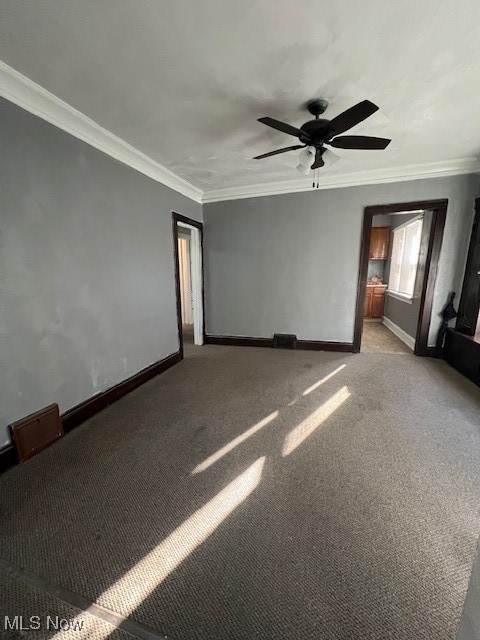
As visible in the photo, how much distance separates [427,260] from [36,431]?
4.68 m

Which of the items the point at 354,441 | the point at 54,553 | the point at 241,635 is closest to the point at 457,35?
the point at 354,441

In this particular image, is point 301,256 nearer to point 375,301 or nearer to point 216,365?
point 216,365

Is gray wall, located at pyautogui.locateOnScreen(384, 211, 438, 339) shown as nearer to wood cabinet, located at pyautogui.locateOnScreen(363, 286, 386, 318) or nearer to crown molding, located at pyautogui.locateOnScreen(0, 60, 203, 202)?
wood cabinet, located at pyautogui.locateOnScreen(363, 286, 386, 318)

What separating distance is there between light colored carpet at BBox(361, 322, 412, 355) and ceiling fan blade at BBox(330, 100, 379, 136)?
10.3 feet

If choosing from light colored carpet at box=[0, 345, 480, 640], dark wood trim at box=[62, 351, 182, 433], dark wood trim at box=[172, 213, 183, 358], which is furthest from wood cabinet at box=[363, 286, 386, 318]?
dark wood trim at box=[62, 351, 182, 433]

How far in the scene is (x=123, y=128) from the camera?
7.36 feet

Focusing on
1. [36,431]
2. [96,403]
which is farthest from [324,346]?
[36,431]

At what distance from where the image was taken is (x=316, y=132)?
78.7 inches

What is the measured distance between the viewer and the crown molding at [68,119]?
5.31 feet

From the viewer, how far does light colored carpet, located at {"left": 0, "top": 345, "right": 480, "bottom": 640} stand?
0.96 metres

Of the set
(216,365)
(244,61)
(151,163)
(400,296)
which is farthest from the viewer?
(400,296)

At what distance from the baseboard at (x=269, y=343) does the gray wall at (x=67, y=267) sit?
5.21ft

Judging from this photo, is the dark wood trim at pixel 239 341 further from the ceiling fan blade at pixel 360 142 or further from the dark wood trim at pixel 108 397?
the ceiling fan blade at pixel 360 142

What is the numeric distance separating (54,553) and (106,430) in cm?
97
